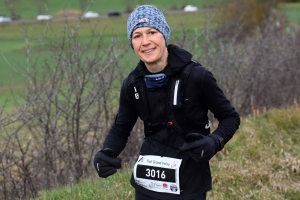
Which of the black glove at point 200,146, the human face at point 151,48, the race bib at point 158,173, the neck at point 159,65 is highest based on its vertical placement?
the human face at point 151,48

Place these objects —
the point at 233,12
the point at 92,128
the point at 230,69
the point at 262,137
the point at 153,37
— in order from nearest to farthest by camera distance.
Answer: the point at 153,37 < the point at 262,137 < the point at 92,128 < the point at 230,69 < the point at 233,12

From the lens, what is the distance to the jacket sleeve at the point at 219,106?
10.2 feet

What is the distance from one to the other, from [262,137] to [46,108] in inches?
111

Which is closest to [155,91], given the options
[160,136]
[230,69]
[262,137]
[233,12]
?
[160,136]

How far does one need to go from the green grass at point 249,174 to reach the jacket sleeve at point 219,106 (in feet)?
6.63

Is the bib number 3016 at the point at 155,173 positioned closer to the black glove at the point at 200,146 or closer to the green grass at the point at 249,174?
the black glove at the point at 200,146

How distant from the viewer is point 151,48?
309 centimetres

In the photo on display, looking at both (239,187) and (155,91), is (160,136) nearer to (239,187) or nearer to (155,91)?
(155,91)

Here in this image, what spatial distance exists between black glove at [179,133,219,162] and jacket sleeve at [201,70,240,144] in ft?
Answer: 0.60

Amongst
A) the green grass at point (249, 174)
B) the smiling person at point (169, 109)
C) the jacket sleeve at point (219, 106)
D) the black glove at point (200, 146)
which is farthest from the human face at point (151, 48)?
the green grass at point (249, 174)

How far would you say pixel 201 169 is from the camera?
317 cm

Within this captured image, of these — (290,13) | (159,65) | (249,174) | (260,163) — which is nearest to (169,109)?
(159,65)

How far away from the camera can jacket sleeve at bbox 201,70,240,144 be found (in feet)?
10.2

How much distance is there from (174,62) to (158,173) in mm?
619
